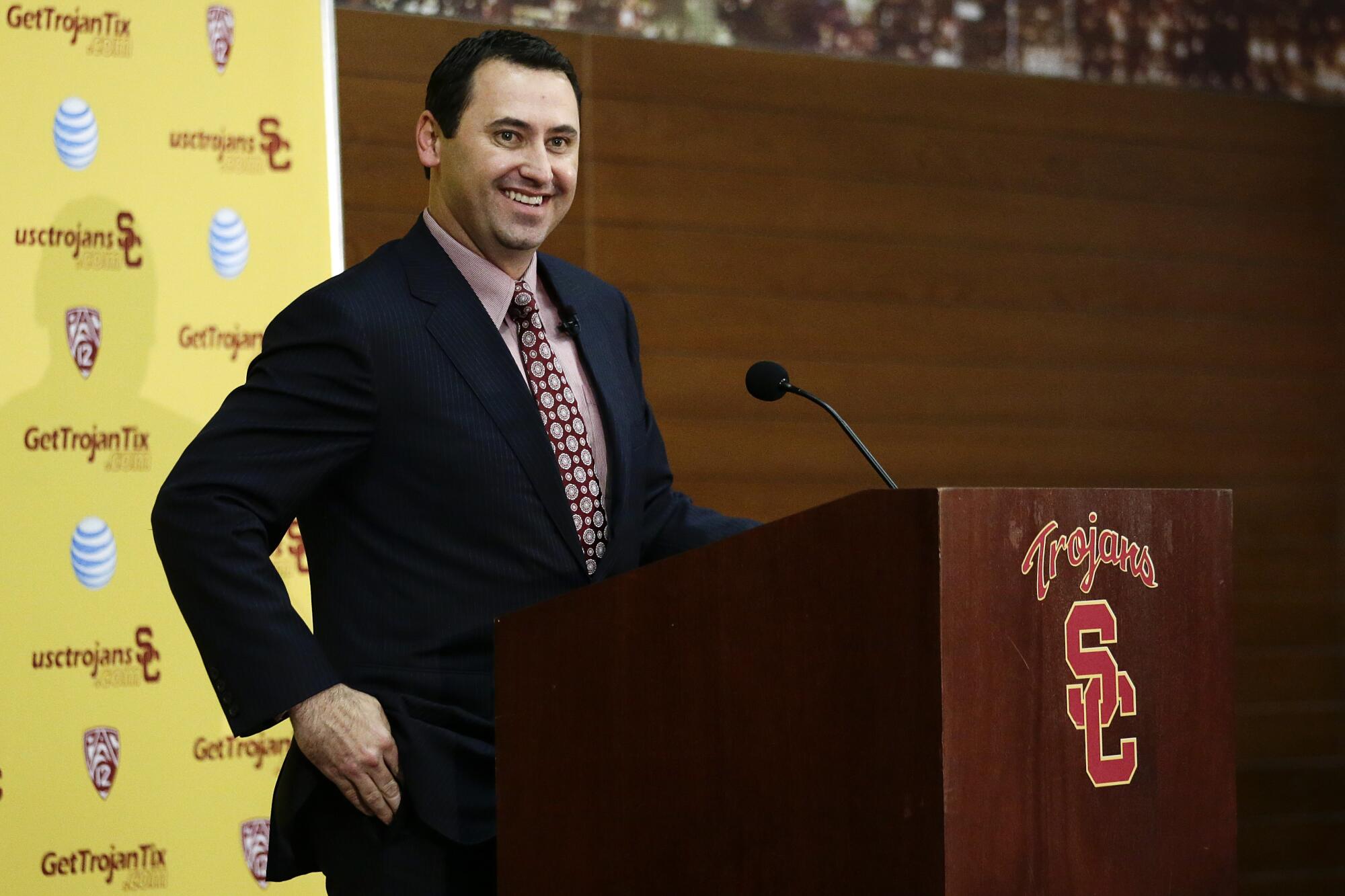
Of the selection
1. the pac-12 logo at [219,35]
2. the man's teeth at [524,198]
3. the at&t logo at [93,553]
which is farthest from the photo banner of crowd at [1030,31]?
the man's teeth at [524,198]

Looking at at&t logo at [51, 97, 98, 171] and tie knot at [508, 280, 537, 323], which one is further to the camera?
at&t logo at [51, 97, 98, 171]

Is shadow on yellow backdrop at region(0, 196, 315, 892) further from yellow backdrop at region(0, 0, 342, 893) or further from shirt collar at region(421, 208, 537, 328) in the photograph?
shirt collar at region(421, 208, 537, 328)

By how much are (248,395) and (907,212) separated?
2945mm

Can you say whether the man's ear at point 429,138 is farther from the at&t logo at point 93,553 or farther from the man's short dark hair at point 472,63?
the at&t logo at point 93,553

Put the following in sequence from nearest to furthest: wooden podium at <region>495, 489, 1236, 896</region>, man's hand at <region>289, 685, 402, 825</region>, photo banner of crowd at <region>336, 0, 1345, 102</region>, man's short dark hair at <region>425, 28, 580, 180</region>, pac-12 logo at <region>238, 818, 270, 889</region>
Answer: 1. wooden podium at <region>495, 489, 1236, 896</region>
2. man's hand at <region>289, 685, 402, 825</region>
3. man's short dark hair at <region>425, 28, 580, 180</region>
4. pac-12 logo at <region>238, 818, 270, 889</region>
5. photo banner of crowd at <region>336, 0, 1345, 102</region>

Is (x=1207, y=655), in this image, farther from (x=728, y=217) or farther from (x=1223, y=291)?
(x=1223, y=291)

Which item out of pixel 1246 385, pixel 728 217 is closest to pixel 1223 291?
pixel 1246 385

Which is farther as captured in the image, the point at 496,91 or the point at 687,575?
the point at 496,91

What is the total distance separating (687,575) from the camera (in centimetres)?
140

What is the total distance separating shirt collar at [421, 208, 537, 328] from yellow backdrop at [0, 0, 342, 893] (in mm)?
1273

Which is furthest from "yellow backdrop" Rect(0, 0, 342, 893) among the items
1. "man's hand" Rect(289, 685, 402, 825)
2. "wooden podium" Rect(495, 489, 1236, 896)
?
"wooden podium" Rect(495, 489, 1236, 896)

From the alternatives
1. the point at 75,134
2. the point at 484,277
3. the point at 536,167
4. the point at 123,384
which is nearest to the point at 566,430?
the point at 484,277

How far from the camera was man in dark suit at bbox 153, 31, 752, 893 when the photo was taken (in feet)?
5.25

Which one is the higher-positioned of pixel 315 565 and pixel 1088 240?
pixel 1088 240
